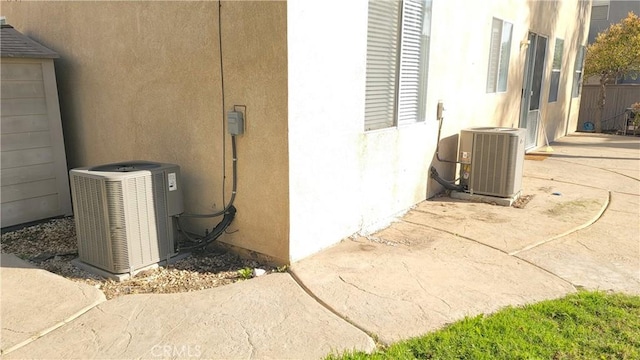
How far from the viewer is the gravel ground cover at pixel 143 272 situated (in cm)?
402

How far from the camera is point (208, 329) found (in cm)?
319

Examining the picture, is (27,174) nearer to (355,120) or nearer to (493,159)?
(355,120)

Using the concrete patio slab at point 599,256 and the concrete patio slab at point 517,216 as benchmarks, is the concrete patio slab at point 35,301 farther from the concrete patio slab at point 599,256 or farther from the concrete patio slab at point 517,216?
the concrete patio slab at point 599,256

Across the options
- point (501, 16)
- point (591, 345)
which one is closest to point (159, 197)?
point (591, 345)

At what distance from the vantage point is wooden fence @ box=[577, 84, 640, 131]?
61.9ft

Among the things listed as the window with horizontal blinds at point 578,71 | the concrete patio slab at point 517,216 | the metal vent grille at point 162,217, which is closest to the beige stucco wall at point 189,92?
the metal vent grille at point 162,217

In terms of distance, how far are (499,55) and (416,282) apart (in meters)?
5.56

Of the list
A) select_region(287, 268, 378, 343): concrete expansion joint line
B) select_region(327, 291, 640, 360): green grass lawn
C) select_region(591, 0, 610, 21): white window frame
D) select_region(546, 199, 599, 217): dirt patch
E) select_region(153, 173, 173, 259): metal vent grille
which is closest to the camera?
select_region(327, 291, 640, 360): green grass lawn

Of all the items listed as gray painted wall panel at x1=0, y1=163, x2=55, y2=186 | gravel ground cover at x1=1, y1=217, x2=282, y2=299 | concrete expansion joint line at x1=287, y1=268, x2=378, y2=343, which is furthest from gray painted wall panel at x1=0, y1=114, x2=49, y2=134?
concrete expansion joint line at x1=287, y1=268, x2=378, y2=343

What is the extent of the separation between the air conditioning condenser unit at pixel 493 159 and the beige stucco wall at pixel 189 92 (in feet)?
12.1

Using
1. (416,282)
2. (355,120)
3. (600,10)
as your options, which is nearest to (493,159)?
(355,120)

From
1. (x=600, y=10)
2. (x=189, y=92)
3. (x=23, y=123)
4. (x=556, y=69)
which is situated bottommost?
(x=23, y=123)

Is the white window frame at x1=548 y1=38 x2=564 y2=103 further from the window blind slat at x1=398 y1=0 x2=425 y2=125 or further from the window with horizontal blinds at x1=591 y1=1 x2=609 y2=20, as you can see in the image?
the window with horizontal blinds at x1=591 y1=1 x2=609 y2=20

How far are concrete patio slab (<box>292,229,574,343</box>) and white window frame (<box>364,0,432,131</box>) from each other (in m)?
1.43
